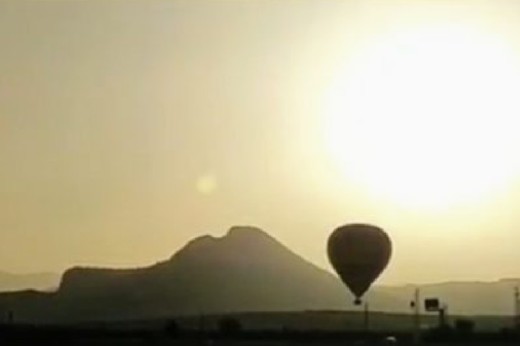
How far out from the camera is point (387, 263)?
12669 cm

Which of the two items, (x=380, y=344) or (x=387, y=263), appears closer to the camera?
(x=380, y=344)

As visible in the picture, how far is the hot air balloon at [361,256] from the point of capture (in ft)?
411

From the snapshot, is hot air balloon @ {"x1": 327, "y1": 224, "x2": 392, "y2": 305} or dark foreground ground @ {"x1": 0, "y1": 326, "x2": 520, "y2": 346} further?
hot air balloon @ {"x1": 327, "y1": 224, "x2": 392, "y2": 305}

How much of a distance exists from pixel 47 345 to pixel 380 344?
69.1ft

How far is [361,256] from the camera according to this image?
12569 cm

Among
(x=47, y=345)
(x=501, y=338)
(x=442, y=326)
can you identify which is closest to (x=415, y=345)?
(x=501, y=338)

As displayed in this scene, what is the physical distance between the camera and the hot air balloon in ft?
411

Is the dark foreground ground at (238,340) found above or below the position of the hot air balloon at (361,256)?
below

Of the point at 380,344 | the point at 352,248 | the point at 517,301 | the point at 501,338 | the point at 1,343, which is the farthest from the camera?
the point at 517,301

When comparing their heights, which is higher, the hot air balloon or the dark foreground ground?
the hot air balloon

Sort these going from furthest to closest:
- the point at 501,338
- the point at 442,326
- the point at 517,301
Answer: the point at 517,301, the point at 442,326, the point at 501,338

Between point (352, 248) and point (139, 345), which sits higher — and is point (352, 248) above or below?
above

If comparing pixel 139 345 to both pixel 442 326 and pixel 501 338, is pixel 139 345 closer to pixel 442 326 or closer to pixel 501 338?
pixel 501 338

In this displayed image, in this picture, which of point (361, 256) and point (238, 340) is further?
point (361, 256)
